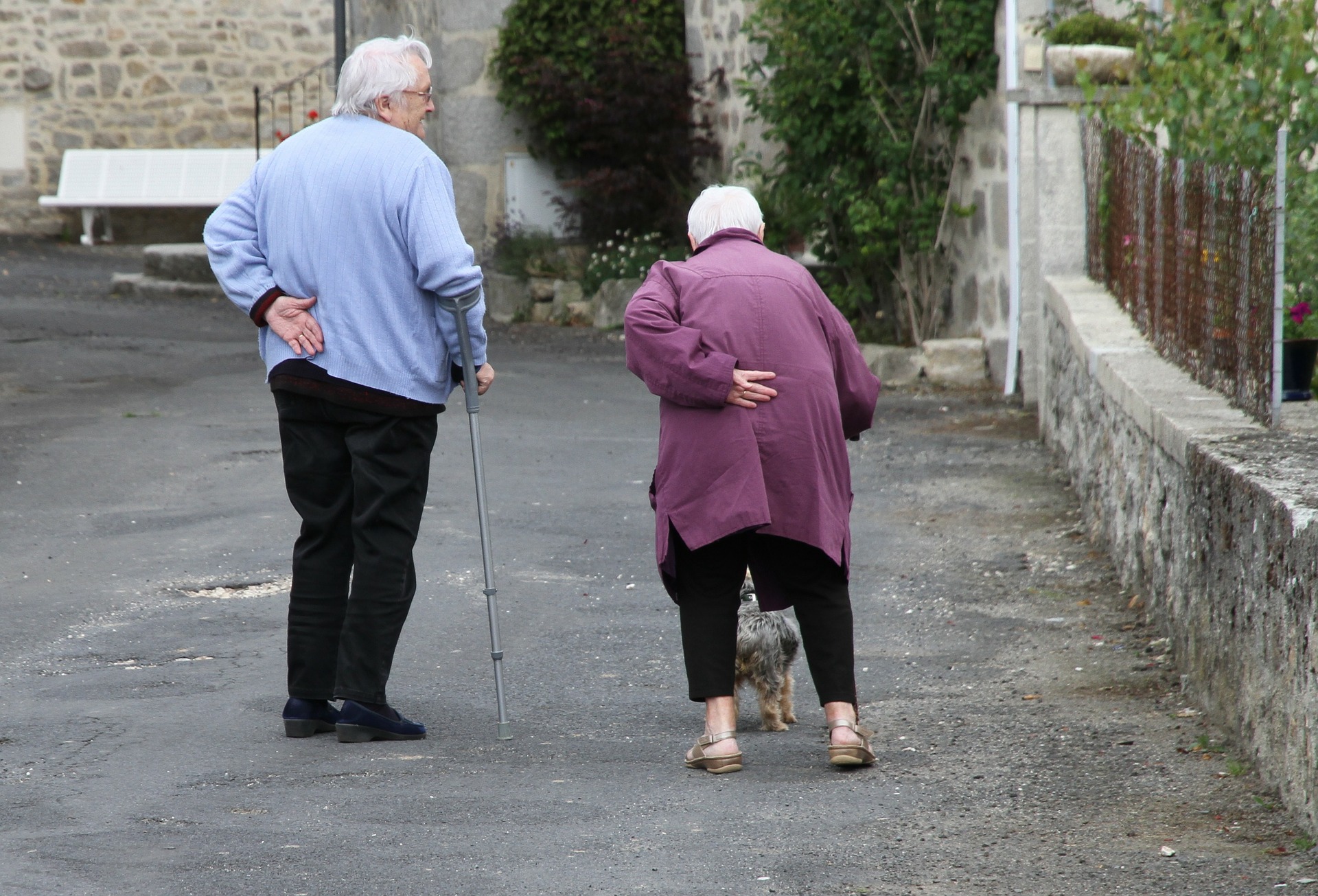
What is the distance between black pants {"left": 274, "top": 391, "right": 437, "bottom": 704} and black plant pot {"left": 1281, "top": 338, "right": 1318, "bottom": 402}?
280 centimetres

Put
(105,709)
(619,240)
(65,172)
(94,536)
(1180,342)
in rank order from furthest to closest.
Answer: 1. (65,172)
2. (619,240)
3. (94,536)
4. (1180,342)
5. (105,709)

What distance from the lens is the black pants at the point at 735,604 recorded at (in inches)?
157

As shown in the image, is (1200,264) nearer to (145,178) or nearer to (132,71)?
(145,178)

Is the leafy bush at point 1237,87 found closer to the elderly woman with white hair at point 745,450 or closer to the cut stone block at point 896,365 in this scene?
the elderly woman with white hair at point 745,450

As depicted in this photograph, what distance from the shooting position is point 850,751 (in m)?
3.87

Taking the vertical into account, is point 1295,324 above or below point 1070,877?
above

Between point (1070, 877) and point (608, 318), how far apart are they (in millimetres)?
11394

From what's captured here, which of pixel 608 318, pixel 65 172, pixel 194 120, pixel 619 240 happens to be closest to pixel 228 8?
pixel 194 120

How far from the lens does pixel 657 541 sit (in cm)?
398

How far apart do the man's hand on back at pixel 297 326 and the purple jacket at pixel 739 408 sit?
0.81 meters

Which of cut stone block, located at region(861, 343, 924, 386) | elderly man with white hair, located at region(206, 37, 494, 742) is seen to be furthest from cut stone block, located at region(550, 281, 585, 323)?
elderly man with white hair, located at region(206, 37, 494, 742)

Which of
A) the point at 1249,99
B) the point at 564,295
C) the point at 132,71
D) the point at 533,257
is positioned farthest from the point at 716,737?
the point at 132,71

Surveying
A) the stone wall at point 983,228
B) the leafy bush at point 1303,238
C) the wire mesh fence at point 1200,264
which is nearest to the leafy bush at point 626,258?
the stone wall at point 983,228

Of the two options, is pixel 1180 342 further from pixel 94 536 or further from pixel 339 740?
pixel 94 536
